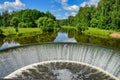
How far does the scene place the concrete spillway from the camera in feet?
44.3

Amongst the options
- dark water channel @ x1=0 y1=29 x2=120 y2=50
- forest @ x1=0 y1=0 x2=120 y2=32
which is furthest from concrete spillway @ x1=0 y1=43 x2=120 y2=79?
forest @ x1=0 y1=0 x2=120 y2=32

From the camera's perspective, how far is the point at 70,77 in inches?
482

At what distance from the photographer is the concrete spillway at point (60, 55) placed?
13516 mm

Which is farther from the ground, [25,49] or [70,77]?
[25,49]

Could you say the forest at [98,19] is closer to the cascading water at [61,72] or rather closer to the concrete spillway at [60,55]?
the concrete spillway at [60,55]

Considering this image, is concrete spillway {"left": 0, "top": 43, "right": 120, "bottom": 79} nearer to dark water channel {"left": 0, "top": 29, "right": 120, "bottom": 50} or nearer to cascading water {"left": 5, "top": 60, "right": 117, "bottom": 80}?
cascading water {"left": 5, "top": 60, "right": 117, "bottom": 80}

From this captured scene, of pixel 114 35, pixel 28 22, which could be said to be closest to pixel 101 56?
pixel 114 35

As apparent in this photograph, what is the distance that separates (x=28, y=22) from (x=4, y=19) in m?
11.8

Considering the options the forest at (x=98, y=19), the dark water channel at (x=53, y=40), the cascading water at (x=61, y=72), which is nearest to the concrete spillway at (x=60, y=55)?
the cascading water at (x=61, y=72)

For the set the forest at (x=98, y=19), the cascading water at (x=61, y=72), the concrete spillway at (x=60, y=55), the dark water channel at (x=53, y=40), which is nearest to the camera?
the cascading water at (x=61, y=72)

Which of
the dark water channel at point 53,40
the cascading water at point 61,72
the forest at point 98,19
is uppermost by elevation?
the forest at point 98,19

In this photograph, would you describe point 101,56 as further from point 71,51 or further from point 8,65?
point 8,65

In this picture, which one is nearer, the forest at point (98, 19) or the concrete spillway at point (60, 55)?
the concrete spillway at point (60, 55)

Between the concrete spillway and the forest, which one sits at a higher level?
the forest
